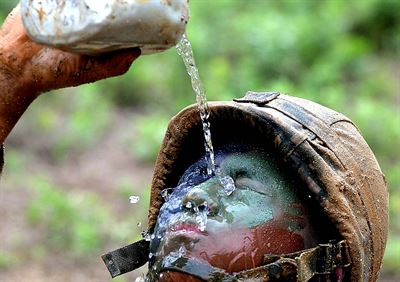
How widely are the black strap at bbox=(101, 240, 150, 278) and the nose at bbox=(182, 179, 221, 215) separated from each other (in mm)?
391

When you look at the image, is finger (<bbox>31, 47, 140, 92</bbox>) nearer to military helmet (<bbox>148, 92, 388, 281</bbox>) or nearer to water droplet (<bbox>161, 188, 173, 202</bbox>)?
military helmet (<bbox>148, 92, 388, 281</bbox>)

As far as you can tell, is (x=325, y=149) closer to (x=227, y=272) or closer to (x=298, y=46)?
(x=227, y=272)

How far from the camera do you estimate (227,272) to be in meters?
2.43

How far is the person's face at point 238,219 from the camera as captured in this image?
2441 mm

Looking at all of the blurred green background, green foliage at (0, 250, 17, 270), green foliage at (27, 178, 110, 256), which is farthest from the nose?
green foliage at (27, 178, 110, 256)

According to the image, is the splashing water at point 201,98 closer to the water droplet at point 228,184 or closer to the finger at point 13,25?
the water droplet at point 228,184

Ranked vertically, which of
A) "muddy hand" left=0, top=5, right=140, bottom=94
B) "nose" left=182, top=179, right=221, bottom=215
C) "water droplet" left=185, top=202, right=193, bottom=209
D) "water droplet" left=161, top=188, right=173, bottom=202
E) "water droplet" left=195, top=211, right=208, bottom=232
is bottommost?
"water droplet" left=161, top=188, right=173, bottom=202

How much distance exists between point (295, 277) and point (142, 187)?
4.79 metres

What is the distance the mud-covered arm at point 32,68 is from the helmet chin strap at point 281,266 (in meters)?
0.57

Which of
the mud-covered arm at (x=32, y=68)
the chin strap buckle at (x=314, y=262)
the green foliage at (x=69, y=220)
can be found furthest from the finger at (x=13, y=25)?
the green foliage at (x=69, y=220)

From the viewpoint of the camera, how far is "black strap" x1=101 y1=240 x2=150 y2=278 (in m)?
2.85

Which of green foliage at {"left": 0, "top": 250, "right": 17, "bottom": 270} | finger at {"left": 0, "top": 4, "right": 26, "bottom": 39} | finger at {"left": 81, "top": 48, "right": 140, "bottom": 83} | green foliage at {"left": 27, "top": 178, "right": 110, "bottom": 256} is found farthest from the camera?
green foliage at {"left": 27, "top": 178, "right": 110, "bottom": 256}

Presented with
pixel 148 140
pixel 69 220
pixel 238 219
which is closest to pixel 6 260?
pixel 69 220

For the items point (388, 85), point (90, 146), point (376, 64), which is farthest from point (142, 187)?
point (376, 64)
